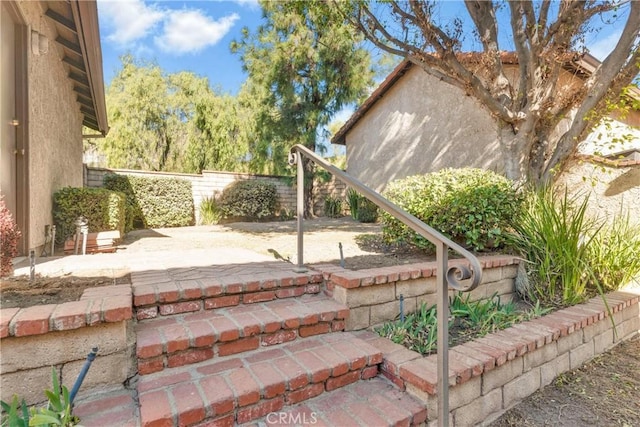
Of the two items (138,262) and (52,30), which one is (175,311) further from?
(52,30)

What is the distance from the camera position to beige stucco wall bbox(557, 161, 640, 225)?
429 cm

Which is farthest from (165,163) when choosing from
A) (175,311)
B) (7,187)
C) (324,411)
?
(324,411)

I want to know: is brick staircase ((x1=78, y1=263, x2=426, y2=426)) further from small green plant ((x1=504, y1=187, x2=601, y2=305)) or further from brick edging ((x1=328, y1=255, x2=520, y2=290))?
small green plant ((x1=504, y1=187, x2=601, y2=305))

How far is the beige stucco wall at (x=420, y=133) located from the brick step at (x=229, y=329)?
5.58m

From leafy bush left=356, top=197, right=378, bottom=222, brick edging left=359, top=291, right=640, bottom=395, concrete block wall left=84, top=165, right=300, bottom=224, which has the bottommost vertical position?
brick edging left=359, top=291, right=640, bottom=395

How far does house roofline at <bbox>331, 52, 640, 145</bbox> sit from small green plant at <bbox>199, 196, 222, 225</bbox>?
441 centimetres

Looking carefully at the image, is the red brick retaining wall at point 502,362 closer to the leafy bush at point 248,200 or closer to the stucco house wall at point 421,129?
the stucco house wall at point 421,129

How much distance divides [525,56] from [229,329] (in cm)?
510

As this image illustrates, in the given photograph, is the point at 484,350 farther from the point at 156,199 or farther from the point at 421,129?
the point at 156,199

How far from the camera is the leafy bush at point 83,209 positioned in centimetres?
440

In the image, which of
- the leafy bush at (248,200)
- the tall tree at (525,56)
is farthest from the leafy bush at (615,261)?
the leafy bush at (248,200)

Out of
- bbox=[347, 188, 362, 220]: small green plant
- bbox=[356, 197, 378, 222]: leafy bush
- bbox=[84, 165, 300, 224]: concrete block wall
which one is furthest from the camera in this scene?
bbox=[347, 188, 362, 220]: small green plant

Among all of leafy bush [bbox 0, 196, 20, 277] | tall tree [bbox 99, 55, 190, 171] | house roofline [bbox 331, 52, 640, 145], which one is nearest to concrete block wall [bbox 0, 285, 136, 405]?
leafy bush [bbox 0, 196, 20, 277]

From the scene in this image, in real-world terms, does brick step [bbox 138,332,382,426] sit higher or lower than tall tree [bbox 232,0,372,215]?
lower
